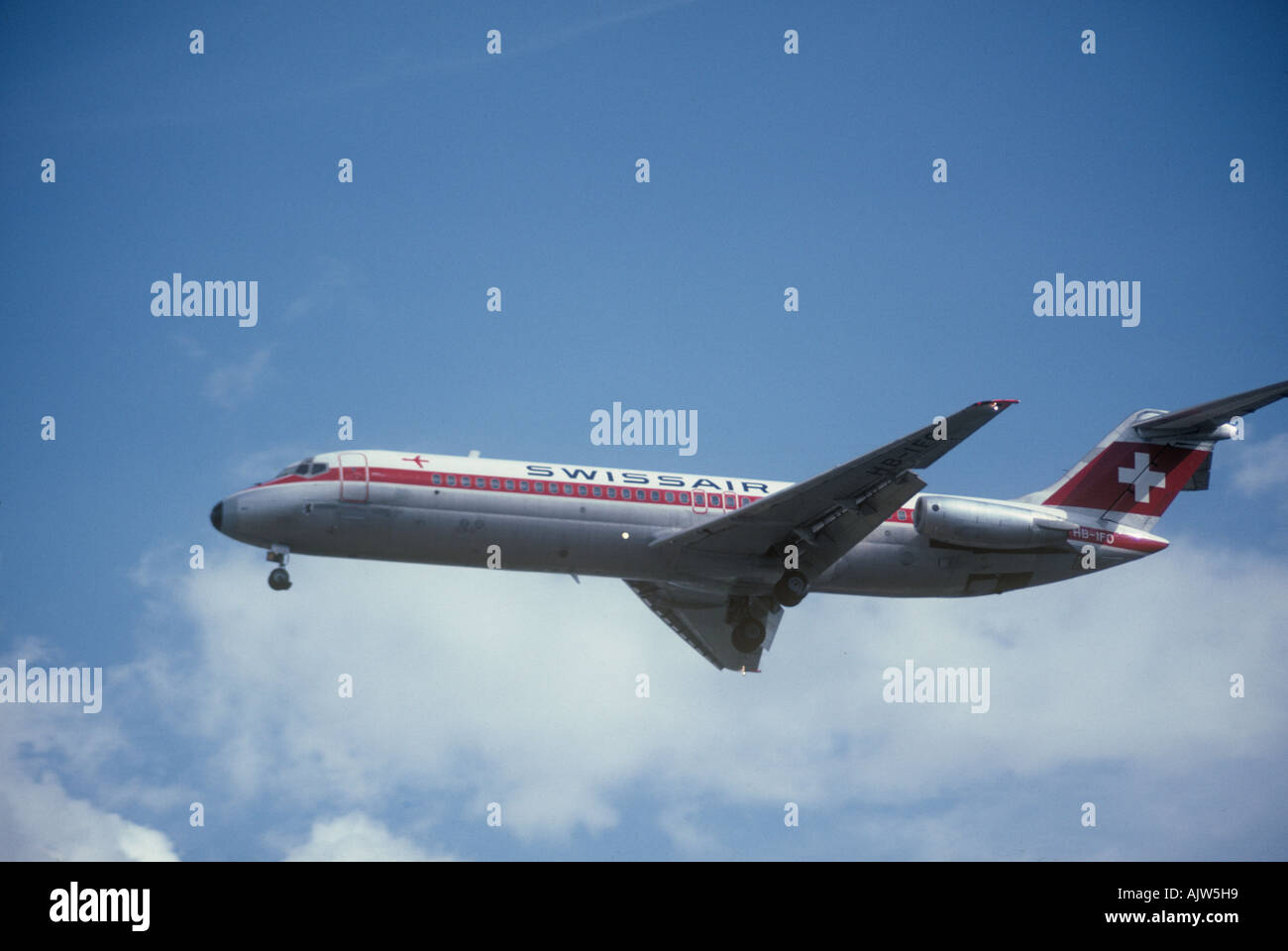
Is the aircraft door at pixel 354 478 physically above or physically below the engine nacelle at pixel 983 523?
above

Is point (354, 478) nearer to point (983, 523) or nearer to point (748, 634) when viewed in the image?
point (748, 634)

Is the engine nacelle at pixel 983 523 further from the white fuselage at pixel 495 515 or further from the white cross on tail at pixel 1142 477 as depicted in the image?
the white cross on tail at pixel 1142 477

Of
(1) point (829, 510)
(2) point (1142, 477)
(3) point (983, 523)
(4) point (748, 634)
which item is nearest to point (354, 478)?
(1) point (829, 510)

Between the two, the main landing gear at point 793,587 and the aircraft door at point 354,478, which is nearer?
the aircraft door at point 354,478

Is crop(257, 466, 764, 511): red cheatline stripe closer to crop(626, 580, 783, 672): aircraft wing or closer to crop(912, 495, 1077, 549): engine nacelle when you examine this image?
crop(626, 580, 783, 672): aircraft wing

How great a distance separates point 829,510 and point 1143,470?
9.55 metres

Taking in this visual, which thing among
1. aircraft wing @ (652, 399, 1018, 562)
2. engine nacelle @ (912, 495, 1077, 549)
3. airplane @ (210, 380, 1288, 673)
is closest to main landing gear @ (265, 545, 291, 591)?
airplane @ (210, 380, 1288, 673)

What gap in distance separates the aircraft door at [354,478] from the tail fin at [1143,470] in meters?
16.9

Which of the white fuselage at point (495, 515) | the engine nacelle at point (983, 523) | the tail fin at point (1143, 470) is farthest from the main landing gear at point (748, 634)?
the tail fin at point (1143, 470)

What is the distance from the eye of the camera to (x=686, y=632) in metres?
40.2

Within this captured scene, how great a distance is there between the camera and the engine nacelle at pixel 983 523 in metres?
34.1

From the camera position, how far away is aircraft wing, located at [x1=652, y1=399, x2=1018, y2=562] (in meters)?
31.1
